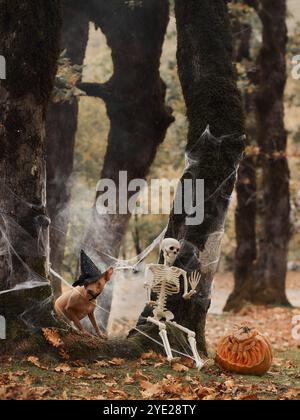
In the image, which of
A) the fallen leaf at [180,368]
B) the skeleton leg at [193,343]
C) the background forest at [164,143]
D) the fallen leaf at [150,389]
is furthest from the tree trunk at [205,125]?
the background forest at [164,143]

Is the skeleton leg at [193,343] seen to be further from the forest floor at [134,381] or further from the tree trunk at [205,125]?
the tree trunk at [205,125]

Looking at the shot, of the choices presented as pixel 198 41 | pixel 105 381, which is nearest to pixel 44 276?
pixel 105 381

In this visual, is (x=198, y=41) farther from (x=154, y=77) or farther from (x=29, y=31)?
(x=154, y=77)

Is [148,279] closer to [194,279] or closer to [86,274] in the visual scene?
[194,279]

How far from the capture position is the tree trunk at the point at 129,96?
1402cm

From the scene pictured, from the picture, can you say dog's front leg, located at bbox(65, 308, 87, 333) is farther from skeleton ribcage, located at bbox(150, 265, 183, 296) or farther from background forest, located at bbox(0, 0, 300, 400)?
skeleton ribcage, located at bbox(150, 265, 183, 296)

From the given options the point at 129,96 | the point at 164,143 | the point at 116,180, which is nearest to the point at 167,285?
the point at 116,180

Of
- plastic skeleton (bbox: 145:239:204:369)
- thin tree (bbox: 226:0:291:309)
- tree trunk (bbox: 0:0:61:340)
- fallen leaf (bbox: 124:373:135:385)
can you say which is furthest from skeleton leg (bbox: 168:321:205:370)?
thin tree (bbox: 226:0:291:309)

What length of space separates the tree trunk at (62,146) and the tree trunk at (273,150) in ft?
21.5

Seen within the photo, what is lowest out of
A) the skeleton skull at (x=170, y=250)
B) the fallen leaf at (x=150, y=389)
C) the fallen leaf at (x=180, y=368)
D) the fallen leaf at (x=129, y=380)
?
the fallen leaf at (x=180, y=368)

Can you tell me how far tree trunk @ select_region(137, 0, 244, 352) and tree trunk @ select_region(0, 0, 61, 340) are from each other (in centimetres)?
187

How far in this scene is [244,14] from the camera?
1933 cm

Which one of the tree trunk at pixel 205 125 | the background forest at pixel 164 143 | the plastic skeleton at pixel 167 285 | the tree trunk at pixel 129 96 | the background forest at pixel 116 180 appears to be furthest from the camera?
the background forest at pixel 164 143

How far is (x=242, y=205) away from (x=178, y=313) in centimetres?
1269
